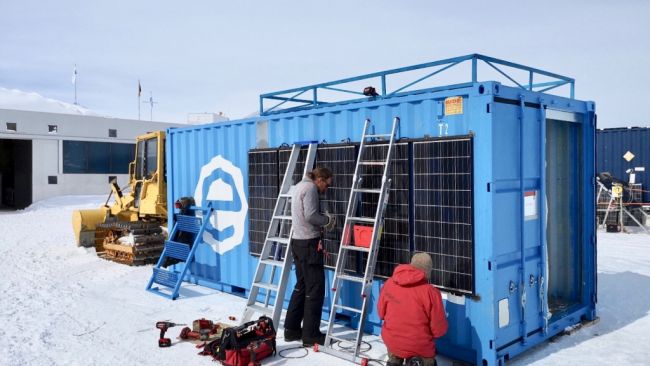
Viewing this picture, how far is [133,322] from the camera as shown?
23.5ft

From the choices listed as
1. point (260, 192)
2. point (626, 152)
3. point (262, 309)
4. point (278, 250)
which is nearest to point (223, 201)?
point (260, 192)

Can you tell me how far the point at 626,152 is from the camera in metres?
18.0

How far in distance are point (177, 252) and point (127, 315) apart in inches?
74.8

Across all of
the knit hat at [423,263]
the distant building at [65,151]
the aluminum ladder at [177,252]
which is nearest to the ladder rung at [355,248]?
the knit hat at [423,263]

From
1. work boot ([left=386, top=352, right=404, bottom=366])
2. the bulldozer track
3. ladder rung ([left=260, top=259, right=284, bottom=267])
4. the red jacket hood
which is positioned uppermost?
the red jacket hood

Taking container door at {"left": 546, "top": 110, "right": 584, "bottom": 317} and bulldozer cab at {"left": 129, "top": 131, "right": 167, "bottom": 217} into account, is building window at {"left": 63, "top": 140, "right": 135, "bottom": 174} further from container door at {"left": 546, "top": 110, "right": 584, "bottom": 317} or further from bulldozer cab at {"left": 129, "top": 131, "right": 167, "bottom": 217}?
container door at {"left": 546, "top": 110, "right": 584, "bottom": 317}

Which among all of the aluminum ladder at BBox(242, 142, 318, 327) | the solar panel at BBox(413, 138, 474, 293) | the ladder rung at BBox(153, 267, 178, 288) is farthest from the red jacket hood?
the ladder rung at BBox(153, 267, 178, 288)

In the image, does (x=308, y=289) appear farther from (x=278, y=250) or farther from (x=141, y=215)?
(x=141, y=215)

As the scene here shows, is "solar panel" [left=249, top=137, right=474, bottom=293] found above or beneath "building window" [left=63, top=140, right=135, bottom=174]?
beneath

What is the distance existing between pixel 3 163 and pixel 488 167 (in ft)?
110

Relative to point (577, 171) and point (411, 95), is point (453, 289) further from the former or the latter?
point (577, 171)

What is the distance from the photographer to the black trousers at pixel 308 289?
6.07 meters

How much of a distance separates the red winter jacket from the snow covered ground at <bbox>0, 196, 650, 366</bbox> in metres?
1.16

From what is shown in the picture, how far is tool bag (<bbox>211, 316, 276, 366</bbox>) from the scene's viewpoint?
5.48m
